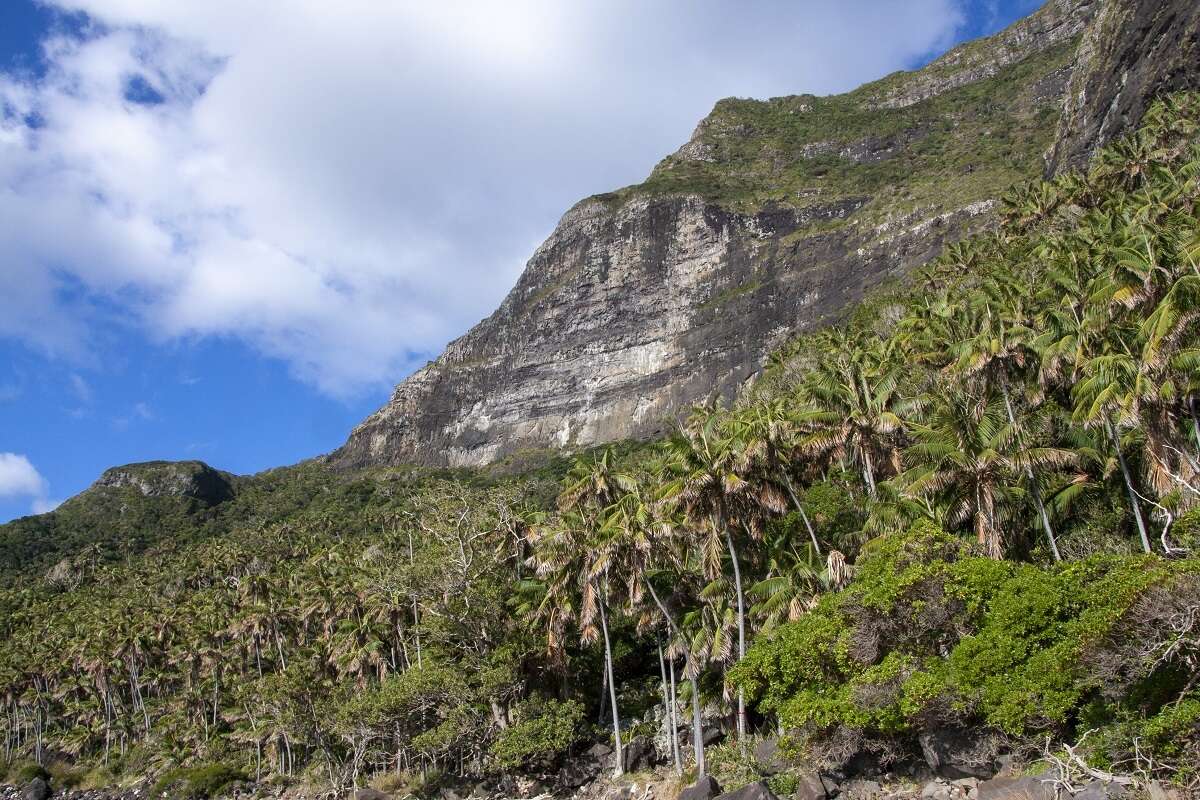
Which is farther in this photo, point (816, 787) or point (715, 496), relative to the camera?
point (715, 496)

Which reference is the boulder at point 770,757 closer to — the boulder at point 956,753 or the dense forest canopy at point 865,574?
the dense forest canopy at point 865,574

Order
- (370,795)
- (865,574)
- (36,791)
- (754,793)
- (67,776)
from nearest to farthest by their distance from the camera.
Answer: (754,793), (865,574), (370,795), (36,791), (67,776)

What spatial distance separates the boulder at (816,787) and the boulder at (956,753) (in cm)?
273

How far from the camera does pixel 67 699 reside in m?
72.1

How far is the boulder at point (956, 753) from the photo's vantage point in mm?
17984

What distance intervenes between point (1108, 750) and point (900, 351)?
96.2ft

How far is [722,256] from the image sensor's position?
137m

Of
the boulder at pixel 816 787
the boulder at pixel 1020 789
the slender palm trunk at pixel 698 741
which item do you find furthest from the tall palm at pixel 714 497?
the boulder at pixel 1020 789

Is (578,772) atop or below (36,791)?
atop

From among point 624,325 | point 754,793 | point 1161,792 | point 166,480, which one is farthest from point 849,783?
point 166,480

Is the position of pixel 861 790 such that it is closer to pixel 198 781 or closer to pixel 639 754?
pixel 639 754

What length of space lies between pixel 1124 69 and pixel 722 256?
77.0 m

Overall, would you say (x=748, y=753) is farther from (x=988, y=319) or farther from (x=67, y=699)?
(x=67, y=699)

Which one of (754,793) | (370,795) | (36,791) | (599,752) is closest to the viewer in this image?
(754,793)
